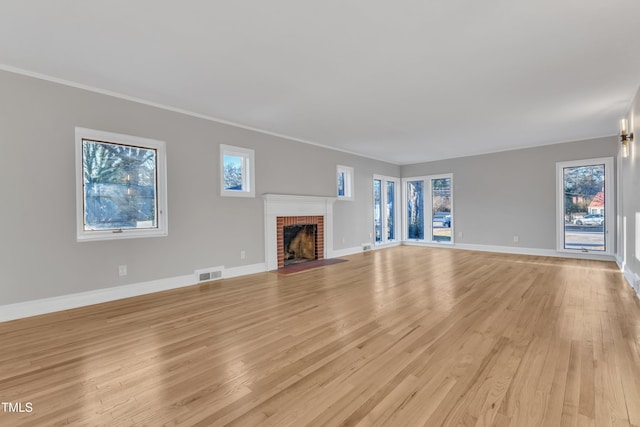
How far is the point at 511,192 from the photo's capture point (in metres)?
7.24

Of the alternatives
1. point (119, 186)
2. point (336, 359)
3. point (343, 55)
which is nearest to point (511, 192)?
point (343, 55)

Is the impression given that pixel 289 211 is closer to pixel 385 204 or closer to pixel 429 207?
pixel 385 204

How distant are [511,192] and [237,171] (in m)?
6.45

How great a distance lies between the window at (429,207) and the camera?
8.43 m

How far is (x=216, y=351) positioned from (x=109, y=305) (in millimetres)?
2083

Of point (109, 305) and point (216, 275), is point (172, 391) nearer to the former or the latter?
point (109, 305)

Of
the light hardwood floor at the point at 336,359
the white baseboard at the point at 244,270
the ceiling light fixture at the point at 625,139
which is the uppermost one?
the ceiling light fixture at the point at 625,139

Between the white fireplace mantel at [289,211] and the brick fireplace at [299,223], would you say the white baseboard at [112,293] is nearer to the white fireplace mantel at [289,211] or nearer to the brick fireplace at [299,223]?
the white fireplace mantel at [289,211]

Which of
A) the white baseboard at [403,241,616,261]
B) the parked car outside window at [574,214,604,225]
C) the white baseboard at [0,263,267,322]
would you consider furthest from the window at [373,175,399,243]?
the white baseboard at [0,263,267,322]

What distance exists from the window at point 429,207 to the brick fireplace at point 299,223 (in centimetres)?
371

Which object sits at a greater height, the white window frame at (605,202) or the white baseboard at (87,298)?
the white window frame at (605,202)

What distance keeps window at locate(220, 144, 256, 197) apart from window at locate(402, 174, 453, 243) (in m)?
5.54

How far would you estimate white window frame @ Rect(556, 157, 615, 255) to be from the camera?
592 centimetres

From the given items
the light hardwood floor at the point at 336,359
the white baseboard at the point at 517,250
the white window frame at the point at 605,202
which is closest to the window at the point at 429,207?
the white baseboard at the point at 517,250
